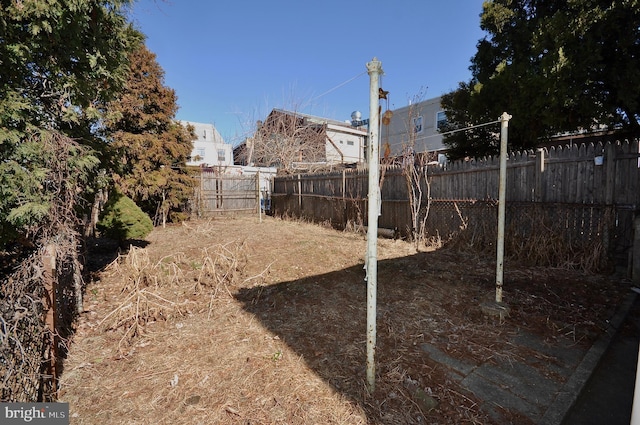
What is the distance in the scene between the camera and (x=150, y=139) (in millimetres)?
9664

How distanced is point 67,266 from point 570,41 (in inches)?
395

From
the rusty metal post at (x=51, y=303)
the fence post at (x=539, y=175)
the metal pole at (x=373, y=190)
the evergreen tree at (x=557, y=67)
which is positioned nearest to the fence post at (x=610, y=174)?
the fence post at (x=539, y=175)

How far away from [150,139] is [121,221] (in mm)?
4345

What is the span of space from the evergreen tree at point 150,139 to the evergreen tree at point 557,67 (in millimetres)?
9939

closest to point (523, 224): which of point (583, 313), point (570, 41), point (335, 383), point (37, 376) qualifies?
point (583, 313)

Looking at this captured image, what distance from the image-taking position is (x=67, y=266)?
335 cm

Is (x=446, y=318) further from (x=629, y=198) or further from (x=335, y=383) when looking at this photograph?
(x=629, y=198)

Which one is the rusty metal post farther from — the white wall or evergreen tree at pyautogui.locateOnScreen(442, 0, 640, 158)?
the white wall

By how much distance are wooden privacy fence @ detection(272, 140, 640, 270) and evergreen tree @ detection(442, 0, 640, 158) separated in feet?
4.68

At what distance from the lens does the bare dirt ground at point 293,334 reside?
2111 millimetres

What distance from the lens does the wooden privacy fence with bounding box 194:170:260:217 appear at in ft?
42.4

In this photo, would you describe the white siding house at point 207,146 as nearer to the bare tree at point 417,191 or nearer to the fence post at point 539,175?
the bare tree at point 417,191

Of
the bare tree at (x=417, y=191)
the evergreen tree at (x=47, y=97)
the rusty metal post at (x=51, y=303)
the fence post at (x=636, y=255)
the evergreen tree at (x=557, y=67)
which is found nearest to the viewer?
the rusty metal post at (x=51, y=303)

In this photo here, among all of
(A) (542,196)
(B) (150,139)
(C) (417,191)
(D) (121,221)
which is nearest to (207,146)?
(B) (150,139)
